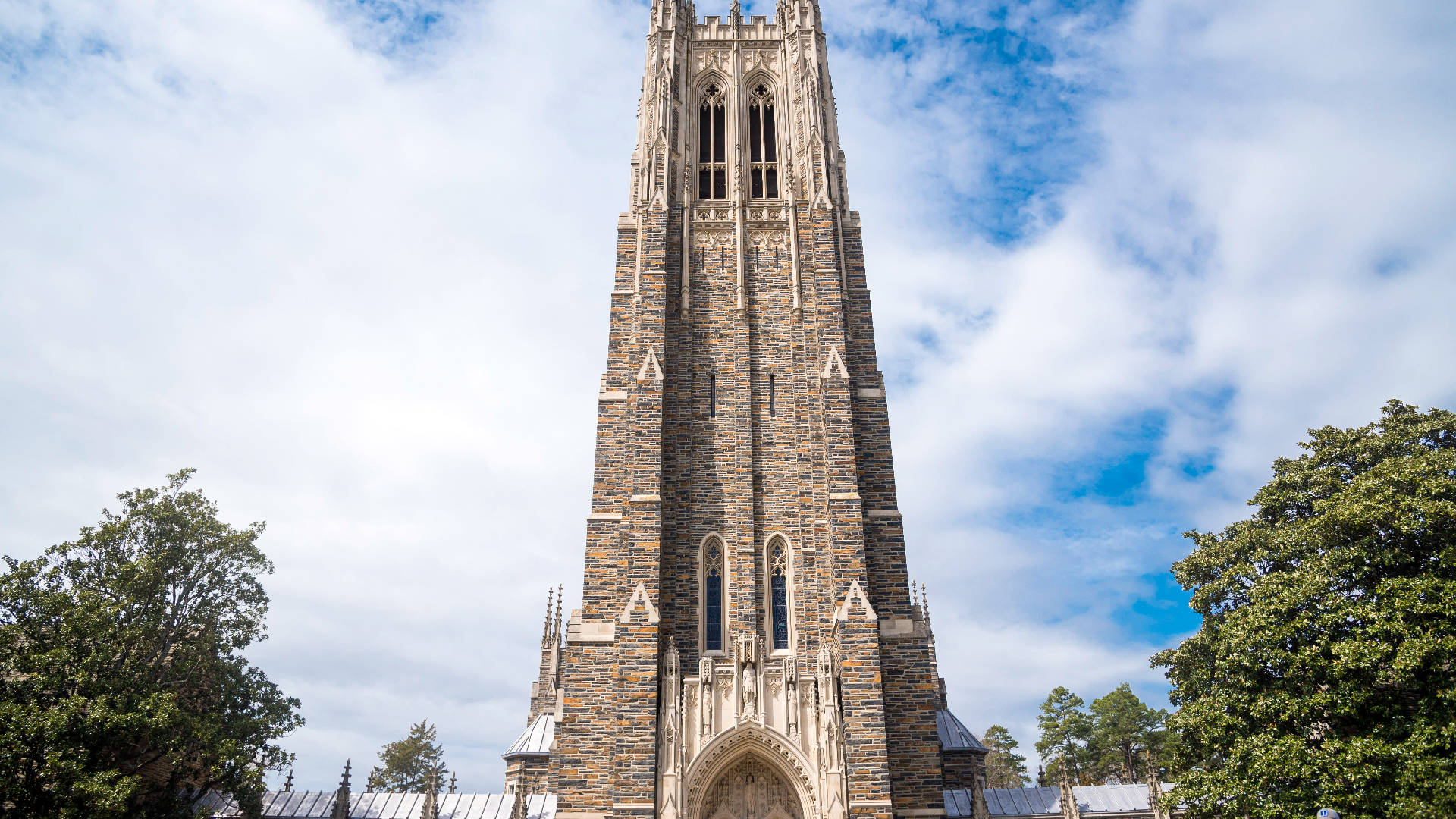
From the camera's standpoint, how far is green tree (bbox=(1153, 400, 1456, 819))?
47.6 feet

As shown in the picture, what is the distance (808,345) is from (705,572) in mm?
6628

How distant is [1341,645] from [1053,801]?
1417cm

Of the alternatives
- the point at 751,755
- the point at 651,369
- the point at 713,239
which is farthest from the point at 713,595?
the point at 713,239

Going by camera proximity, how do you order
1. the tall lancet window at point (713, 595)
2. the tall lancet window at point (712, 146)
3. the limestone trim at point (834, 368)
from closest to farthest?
the tall lancet window at point (713, 595) < the limestone trim at point (834, 368) < the tall lancet window at point (712, 146)

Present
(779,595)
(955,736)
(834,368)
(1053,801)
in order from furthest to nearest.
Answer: (955,736) < (1053,801) < (834,368) < (779,595)

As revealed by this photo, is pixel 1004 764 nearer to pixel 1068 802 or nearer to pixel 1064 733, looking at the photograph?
pixel 1064 733

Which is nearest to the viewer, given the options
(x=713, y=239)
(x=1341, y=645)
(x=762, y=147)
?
(x=1341, y=645)

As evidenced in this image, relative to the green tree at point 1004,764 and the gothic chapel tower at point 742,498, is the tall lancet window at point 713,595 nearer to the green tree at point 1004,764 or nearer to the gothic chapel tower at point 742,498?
the gothic chapel tower at point 742,498

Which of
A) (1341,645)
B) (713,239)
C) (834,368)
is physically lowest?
(1341,645)

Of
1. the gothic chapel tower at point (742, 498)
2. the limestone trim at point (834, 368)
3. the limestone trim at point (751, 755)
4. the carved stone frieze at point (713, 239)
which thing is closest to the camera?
the limestone trim at point (751, 755)

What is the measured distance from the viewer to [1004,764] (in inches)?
2169

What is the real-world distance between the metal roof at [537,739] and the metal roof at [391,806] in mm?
4736

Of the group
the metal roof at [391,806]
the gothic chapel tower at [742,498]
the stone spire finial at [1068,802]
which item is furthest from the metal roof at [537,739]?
the stone spire finial at [1068,802]

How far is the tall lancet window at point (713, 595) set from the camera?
791 inches
